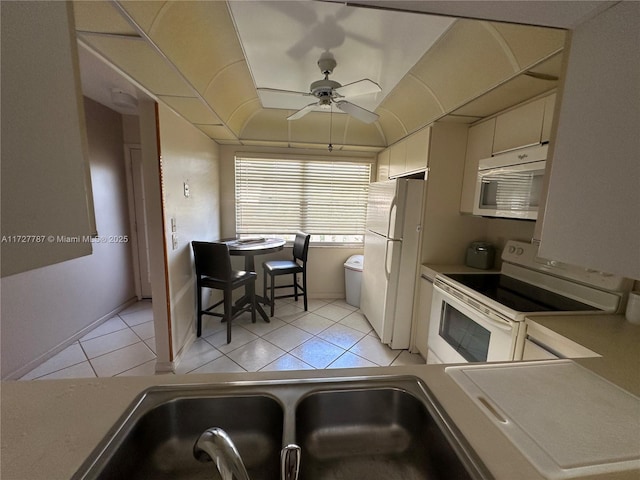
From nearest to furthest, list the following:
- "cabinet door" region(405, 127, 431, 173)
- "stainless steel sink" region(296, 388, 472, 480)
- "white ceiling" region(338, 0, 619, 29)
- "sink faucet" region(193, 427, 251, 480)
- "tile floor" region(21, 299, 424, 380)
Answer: "sink faucet" region(193, 427, 251, 480)
"white ceiling" region(338, 0, 619, 29)
"stainless steel sink" region(296, 388, 472, 480)
"tile floor" region(21, 299, 424, 380)
"cabinet door" region(405, 127, 431, 173)

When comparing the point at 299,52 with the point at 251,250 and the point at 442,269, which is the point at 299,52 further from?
the point at 442,269

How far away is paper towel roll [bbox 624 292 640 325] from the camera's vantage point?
1.29 m

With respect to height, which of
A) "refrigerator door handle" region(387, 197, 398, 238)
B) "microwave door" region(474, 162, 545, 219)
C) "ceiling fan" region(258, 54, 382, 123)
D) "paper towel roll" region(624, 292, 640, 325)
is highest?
"ceiling fan" region(258, 54, 382, 123)

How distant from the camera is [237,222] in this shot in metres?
3.73

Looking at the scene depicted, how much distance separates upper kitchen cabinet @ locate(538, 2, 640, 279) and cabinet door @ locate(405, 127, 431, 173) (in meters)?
1.64

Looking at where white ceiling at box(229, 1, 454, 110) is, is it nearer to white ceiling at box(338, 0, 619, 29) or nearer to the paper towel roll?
white ceiling at box(338, 0, 619, 29)

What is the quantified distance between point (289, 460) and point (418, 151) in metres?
2.55

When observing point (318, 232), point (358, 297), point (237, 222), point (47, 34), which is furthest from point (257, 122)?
point (47, 34)

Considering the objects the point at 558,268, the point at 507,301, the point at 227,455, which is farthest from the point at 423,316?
the point at 227,455

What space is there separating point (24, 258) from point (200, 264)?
2316 millimetres

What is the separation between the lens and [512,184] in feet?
5.68

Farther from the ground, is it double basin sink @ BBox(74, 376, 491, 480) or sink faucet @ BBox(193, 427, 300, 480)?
sink faucet @ BBox(193, 427, 300, 480)

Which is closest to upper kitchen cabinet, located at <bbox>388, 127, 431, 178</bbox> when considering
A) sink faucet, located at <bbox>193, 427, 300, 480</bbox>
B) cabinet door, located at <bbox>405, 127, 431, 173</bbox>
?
cabinet door, located at <bbox>405, 127, 431, 173</bbox>

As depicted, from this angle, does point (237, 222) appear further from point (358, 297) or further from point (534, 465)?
point (534, 465)
